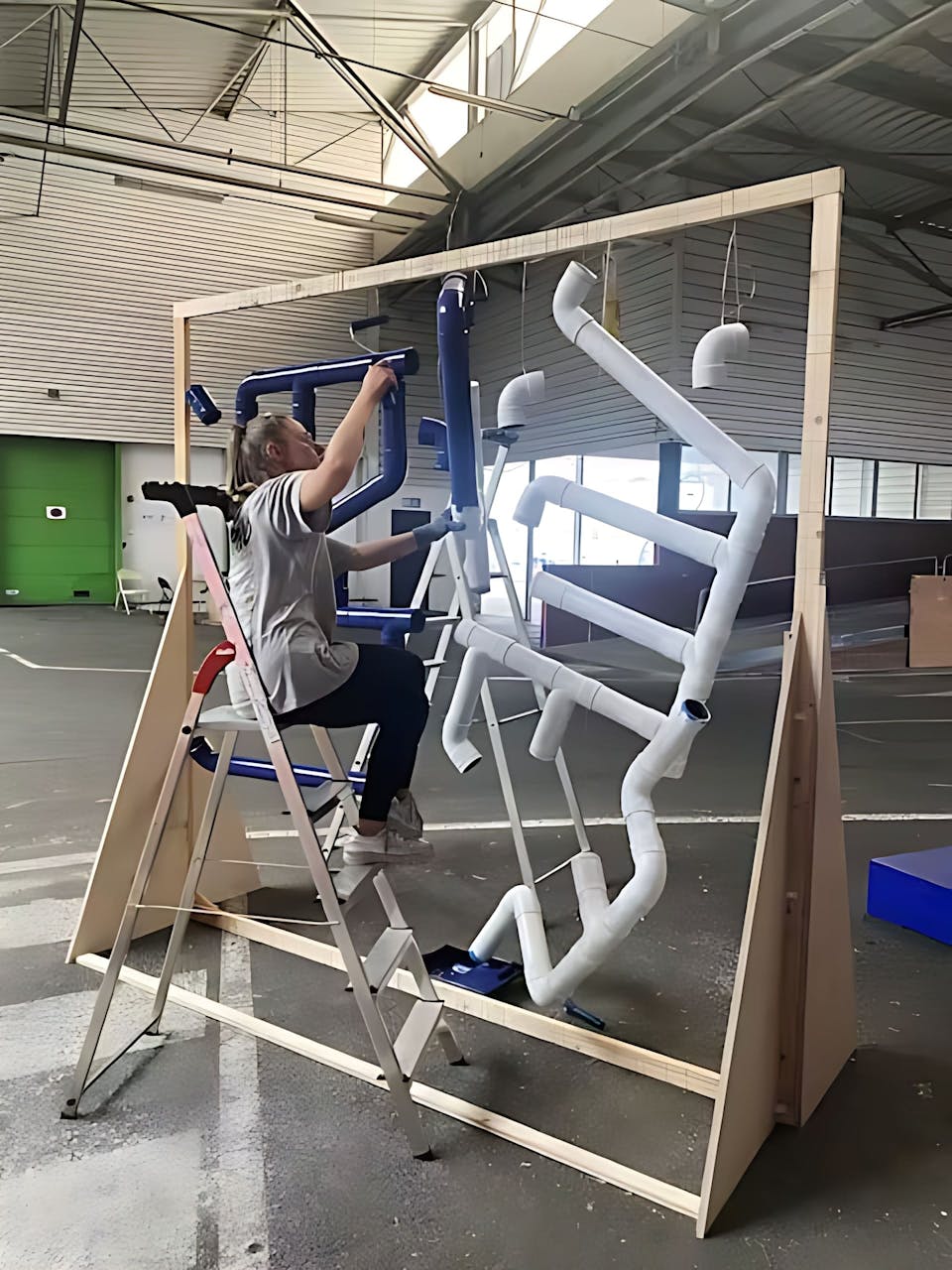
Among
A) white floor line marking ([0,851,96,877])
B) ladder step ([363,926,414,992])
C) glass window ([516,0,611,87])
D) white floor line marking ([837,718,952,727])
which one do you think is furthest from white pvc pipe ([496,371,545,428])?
glass window ([516,0,611,87])

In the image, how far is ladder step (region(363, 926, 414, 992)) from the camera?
2062mm

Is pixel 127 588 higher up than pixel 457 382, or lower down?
lower down

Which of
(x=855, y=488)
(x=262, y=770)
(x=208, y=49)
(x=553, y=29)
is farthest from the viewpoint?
(x=855, y=488)

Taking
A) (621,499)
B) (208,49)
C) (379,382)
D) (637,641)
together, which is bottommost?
(637,641)

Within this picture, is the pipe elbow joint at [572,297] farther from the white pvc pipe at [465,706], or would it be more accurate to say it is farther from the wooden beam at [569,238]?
the white pvc pipe at [465,706]

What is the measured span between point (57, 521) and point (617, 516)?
1412 cm

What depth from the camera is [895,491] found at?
47.5ft

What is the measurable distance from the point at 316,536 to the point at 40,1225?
1525mm

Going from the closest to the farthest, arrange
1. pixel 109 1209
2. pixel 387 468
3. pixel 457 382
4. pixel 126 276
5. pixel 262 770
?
pixel 109 1209 → pixel 262 770 → pixel 457 382 → pixel 387 468 → pixel 126 276

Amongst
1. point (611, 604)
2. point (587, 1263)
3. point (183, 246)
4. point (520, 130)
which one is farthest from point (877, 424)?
point (587, 1263)

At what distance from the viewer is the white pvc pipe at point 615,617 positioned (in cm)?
228

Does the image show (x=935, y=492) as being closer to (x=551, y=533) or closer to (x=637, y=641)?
(x=551, y=533)

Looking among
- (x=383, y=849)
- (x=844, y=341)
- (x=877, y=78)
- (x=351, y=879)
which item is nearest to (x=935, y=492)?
(x=844, y=341)

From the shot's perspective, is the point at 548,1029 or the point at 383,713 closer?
the point at 383,713
